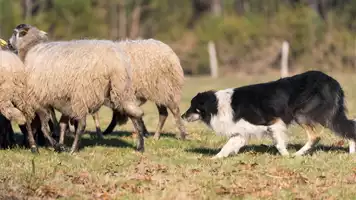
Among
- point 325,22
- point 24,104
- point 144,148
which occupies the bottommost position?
point 325,22

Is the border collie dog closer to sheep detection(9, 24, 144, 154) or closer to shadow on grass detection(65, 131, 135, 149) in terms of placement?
sheep detection(9, 24, 144, 154)

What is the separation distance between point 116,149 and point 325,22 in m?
34.5

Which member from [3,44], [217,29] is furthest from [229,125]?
[217,29]

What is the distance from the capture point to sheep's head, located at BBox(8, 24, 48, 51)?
475 inches

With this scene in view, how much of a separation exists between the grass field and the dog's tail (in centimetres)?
35

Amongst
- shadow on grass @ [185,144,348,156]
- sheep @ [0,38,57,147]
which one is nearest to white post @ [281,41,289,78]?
shadow on grass @ [185,144,348,156]

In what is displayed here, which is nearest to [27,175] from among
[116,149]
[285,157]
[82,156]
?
[82,156]

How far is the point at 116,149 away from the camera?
11758mm

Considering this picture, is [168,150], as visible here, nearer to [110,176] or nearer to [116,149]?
[116,149]

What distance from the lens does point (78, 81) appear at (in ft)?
35.6

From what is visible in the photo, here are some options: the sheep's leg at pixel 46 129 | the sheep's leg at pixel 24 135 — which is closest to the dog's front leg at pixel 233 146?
the sheep's leg at pixel 46 129

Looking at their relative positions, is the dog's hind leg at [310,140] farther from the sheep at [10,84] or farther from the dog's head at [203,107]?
the sheep at [10,84]

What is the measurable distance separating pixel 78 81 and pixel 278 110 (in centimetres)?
→ 307

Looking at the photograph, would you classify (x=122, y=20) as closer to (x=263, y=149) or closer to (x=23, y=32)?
(x=23, y=32)
